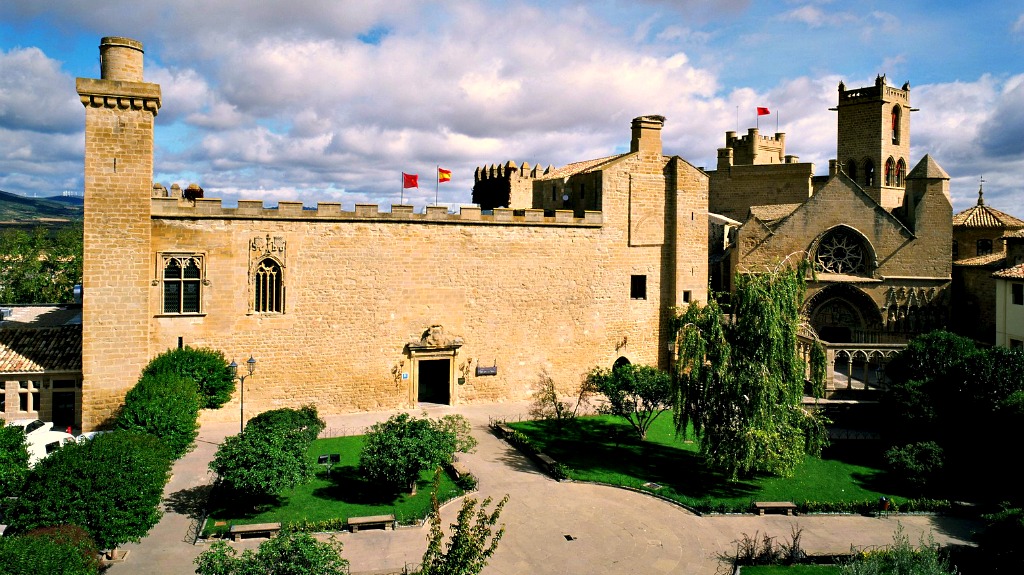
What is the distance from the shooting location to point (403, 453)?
62.0ft

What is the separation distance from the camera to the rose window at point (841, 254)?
35.0m

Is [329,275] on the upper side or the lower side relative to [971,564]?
upper

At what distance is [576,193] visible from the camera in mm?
32062

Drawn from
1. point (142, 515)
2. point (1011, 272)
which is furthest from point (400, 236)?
point (1011, 272)

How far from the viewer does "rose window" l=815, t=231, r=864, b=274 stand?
35.0 m

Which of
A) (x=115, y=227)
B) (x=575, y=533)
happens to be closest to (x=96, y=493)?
(x=575, y=533)

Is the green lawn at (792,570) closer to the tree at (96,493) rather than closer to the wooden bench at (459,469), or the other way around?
the wooden bench at (459,469)

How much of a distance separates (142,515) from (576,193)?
21731 mm

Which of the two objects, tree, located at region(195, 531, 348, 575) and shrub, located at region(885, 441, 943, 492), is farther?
shrub, located at region(885, 441, 943, 492)

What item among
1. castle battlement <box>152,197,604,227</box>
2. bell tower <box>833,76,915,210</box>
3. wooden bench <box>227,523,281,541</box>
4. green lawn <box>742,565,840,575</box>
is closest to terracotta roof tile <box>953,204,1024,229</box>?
bell tower <box>833,76,915,210</box>

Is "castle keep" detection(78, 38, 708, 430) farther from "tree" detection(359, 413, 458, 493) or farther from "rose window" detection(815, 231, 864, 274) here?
"tree" detection(359, 413, 458, 493)

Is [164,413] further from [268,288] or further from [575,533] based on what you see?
→ [575,533]

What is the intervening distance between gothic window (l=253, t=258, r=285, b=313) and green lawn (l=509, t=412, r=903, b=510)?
9.46 meters

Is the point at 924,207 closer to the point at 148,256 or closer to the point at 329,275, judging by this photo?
the point at 329,275
